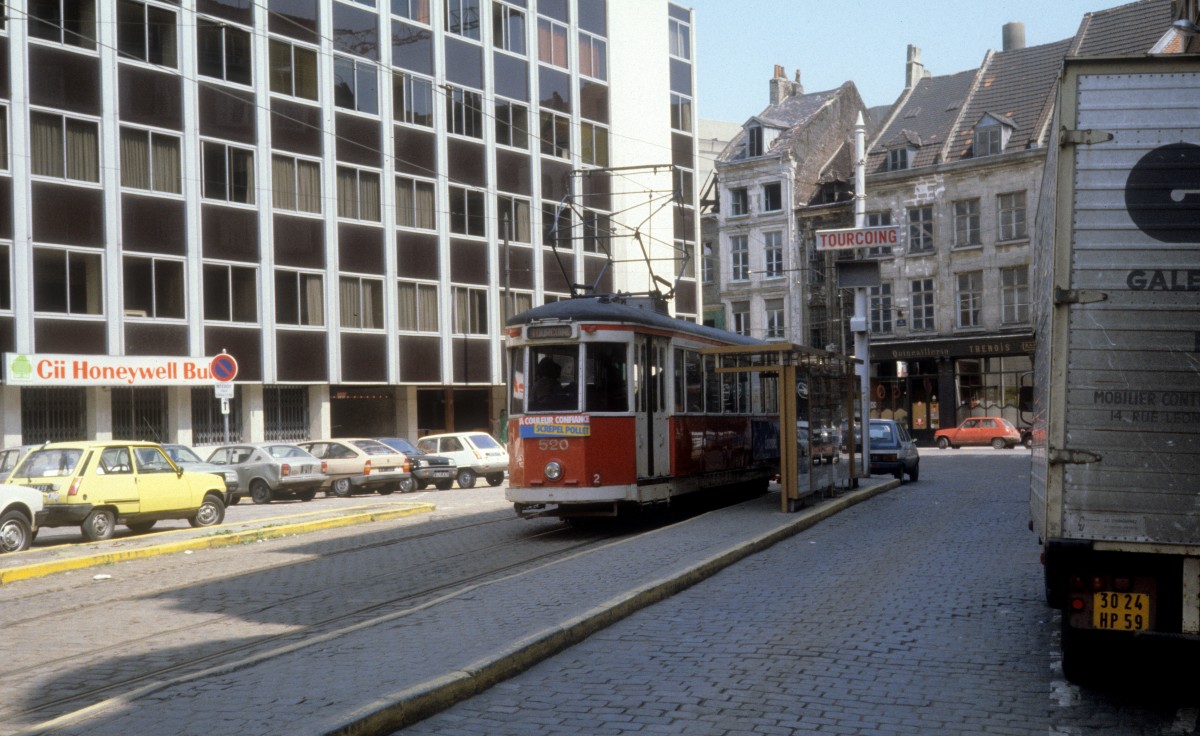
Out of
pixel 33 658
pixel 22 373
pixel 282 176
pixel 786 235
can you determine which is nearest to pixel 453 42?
pixel 282 176

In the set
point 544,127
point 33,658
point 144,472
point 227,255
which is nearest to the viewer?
point 33,658

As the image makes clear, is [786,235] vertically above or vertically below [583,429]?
above

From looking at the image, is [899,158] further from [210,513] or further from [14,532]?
[14,532]

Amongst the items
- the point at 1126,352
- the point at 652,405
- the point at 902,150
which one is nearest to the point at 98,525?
the point at 652,405

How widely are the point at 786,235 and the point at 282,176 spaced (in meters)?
30.8

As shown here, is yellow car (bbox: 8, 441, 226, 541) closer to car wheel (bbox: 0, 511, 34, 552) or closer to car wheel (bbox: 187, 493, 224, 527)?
car wheel (bbox: 187, 493, 224, 527)

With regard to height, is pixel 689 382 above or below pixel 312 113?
below

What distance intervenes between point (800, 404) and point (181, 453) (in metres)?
14.1

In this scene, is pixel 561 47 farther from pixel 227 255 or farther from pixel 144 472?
pixel 144 472

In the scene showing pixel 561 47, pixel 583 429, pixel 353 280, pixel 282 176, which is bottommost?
pixel 583 429

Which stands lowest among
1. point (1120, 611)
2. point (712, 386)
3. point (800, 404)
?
point (1120, 611)

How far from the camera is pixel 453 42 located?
41281 mm

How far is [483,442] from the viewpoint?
114ft

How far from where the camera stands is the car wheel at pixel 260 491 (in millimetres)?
29000
